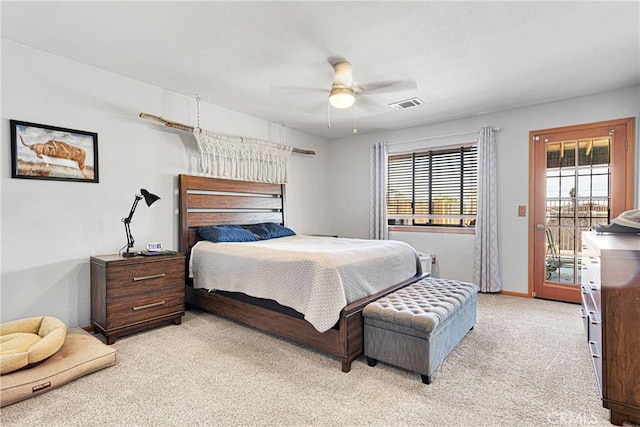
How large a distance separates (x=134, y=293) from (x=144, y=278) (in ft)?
0.47

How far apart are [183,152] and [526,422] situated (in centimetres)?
387

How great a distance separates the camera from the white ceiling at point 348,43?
2.12 m

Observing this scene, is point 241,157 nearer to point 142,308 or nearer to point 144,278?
point 144,278

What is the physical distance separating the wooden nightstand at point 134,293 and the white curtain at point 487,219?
12.3 feet

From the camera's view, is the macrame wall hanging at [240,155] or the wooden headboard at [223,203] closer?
the wooden headboard at [223,203]

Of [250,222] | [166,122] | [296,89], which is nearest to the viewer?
[166,122]

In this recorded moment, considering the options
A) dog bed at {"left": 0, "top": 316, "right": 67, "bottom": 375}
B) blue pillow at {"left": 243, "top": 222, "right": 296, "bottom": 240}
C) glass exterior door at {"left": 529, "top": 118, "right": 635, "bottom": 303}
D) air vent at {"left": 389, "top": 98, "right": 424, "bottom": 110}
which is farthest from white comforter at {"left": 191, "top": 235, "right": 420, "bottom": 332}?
glass exterior door at {"left": 529, "top": 118, "right": 635, "bottom": 303}

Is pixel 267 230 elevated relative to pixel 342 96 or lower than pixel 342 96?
lower

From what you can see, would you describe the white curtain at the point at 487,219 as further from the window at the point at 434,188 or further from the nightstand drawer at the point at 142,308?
the nightstand drawer at the point at 142,308

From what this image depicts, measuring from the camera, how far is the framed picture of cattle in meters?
2.56

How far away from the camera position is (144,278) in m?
2.82

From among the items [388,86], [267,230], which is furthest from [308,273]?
[388,86]

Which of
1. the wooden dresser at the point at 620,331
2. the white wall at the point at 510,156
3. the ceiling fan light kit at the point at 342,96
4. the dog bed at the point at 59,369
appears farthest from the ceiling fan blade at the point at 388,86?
the dog bed at the point at 59,369

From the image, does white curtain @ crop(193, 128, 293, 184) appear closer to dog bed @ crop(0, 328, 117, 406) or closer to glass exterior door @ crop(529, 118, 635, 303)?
dog bed @ crop(0, 328, 117, 406)
